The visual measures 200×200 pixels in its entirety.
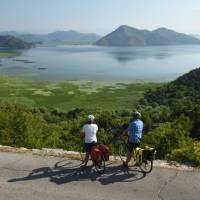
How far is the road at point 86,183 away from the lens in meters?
10.2

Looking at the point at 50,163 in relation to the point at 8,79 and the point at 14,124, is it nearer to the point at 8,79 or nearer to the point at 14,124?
the point at 14,124

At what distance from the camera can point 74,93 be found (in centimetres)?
9875

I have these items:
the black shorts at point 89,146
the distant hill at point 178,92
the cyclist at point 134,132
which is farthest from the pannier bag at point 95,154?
the distant hill at point 178,92

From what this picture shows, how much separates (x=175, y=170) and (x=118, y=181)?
6.51 feet

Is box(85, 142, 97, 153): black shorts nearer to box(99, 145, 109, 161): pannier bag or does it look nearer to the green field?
box(99, 145, 109, 161): pannier bag

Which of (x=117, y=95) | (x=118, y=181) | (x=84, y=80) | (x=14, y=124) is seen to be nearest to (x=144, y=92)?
(x=117, y=95)

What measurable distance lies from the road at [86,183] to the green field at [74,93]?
69.6 m

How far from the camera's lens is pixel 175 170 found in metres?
12.0

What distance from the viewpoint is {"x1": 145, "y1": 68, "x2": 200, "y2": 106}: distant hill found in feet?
298

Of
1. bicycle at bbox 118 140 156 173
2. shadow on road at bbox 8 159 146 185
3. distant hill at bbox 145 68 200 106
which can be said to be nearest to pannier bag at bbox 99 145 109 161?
shadow on road at bbox 8 159 146 185

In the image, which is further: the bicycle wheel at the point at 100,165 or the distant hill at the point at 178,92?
the distant hill at the point at 178,92

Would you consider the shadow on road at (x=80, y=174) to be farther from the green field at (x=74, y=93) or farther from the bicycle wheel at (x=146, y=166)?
the green field at (x=74, y=93)

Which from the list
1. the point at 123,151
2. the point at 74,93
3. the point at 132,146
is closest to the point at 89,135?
the point at 132,146

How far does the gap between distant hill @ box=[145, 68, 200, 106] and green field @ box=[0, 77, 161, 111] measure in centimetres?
405
